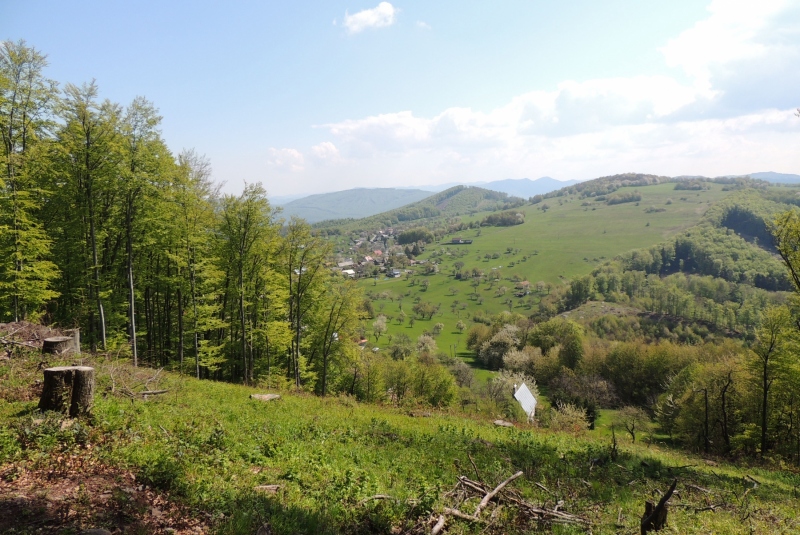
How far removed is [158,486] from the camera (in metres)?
7.22

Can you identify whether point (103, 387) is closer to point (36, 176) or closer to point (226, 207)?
point (226, 207)

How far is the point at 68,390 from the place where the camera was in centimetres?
848

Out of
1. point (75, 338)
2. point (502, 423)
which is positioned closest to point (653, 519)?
point (502, 423)

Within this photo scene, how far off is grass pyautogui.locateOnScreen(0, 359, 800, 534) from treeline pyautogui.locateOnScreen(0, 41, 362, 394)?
432 inches

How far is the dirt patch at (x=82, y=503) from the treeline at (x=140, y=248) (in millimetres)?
14181

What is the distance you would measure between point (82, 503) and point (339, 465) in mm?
5425

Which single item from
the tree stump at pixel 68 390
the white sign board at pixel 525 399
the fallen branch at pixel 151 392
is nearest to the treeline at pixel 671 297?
the white sign board at pixel 525 399

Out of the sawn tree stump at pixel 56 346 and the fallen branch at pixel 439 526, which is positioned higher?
the sawn tree stump at pixel 56 346

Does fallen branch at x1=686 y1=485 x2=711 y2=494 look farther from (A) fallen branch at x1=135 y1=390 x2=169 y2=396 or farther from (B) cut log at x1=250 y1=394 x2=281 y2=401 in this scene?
(A) fallen branch at x1=135 y1=390 x2=169 y2=396

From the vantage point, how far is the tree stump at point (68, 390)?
833 cm

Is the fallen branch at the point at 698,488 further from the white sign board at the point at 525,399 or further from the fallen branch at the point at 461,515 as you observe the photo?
the white sign board at the point at 525,399

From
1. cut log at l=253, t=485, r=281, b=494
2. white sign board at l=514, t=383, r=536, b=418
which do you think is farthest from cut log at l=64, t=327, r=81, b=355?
white sign board at l=514, t=383, r=536, b=418

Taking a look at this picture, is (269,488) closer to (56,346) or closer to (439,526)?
(439,526)

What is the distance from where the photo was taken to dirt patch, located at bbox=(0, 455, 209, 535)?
18.1 ft
